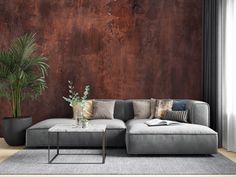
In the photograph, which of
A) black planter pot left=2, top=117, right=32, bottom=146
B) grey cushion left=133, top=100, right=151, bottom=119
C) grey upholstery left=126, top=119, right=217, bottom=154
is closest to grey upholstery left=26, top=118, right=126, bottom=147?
black planter pot left=2, top=117, right=32, bottom=146

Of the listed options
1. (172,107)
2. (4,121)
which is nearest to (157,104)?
(172,107)

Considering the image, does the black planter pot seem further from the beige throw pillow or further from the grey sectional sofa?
the beige throw pillow

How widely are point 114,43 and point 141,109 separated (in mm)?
1376

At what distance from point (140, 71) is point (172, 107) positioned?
1.03 metres

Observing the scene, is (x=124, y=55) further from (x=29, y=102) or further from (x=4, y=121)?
(x=4, y=121)

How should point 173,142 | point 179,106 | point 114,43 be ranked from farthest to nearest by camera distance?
1. point 114,43
2. point 179,106
3. point 173,142

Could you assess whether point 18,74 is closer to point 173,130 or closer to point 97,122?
point 97,122

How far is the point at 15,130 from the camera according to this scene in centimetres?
629

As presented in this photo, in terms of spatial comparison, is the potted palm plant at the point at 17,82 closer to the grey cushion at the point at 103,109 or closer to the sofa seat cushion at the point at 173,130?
the grey cushion at the point at 103,109

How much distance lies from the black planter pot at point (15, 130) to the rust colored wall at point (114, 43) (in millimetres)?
1054

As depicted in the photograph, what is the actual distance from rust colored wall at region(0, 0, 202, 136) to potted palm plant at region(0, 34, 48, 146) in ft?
2.12

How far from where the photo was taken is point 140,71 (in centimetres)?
725

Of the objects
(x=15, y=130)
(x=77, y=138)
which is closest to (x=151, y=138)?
(x=77, y=138)

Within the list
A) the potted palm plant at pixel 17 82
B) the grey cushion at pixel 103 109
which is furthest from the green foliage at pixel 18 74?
the grey cushion at pixel 103 109
